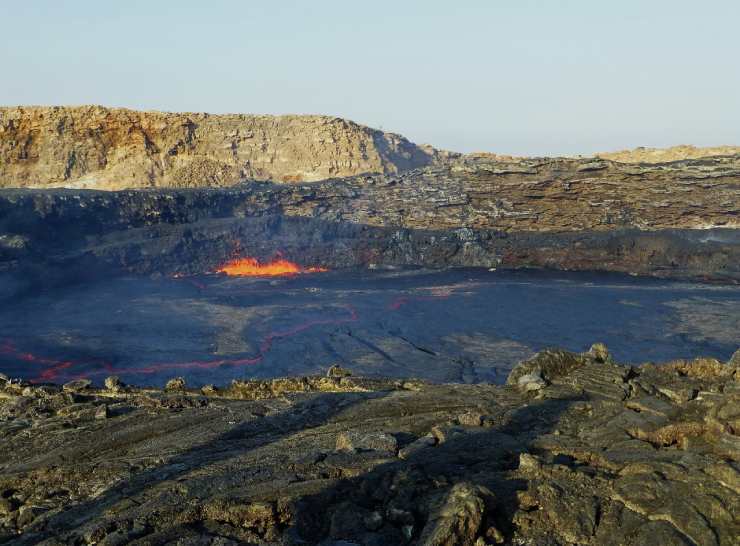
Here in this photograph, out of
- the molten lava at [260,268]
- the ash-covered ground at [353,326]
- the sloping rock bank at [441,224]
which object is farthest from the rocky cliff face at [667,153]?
the molten lava at [260,268]

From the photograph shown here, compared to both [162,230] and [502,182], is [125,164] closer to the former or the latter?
[162,230]

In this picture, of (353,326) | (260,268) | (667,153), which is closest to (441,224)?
(260,268)

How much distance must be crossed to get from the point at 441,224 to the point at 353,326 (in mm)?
17214

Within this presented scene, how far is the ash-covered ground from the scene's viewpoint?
19.4 metres

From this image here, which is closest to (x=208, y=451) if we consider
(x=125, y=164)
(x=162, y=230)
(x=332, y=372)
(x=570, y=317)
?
(x=332, y=372)

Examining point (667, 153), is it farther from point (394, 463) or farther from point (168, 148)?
point (394, 463)

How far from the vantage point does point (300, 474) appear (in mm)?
7125

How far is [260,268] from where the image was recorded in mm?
37125

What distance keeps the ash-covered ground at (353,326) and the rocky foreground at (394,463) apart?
7.30 metres

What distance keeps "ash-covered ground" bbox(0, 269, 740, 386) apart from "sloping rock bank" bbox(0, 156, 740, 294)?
392 cm

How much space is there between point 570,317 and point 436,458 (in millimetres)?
17906

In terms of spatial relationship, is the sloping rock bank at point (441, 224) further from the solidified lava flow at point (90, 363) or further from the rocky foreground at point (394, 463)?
the rocky foreground at point (394, 463)

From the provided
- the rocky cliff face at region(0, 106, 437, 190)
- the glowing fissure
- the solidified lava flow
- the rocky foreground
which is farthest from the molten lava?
the rocky foreground

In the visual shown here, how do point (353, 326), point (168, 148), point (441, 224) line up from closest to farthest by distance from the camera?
point (353, 326)
point (441, 224)
point (168, 148)
